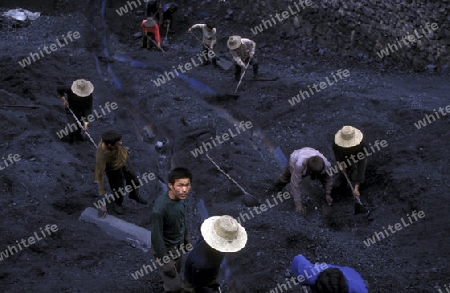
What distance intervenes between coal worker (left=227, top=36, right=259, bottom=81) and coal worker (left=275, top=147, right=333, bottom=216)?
4024 mm

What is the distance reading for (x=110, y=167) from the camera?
21.4 feet

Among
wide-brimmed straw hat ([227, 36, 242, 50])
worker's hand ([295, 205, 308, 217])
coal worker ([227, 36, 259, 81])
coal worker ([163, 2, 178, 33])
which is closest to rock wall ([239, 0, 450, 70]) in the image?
coal worker ([227, 36, 259, 81])

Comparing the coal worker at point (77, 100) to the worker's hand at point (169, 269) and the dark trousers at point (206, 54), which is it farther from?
the dark trousers at point (206, 54)

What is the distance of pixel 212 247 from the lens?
429cm

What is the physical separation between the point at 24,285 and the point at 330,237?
149 inches

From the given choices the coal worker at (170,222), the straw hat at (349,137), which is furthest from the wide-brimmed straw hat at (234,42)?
the coal worker at (170,222)

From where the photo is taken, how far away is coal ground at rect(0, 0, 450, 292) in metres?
5.86

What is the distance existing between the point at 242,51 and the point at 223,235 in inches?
275

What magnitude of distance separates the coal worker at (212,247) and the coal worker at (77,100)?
14.4ft

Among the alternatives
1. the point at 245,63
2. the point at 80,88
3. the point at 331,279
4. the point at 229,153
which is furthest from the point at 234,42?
the point at 331,279

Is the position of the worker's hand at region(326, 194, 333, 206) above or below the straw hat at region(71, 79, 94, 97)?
below

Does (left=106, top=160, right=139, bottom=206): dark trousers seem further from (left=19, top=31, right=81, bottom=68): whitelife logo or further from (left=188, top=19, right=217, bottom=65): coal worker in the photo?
(left=188, top=19, right=217, bottom=65): coal worker

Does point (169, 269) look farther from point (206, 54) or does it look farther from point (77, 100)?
point (206, 54)

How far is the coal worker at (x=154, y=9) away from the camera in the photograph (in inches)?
575
